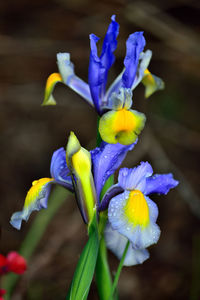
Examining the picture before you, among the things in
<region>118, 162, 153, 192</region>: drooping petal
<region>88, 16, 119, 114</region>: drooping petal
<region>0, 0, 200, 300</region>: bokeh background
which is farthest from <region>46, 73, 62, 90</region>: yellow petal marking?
<region>0, 0, 200, 300</region>: bokeh background

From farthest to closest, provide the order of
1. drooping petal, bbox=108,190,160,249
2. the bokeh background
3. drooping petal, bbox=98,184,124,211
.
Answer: the bokeh background
drooping petal, bbox=98,184,124,211
drooping petal, bbox=108,190,160,249

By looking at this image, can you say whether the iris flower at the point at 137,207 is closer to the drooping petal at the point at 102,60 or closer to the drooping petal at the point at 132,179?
the drooping petal at the point at 132,179

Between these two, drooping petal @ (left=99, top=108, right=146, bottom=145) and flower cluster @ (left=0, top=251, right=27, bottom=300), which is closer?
drooping petal @ (left=99, top=108, right=146, bottom=145)

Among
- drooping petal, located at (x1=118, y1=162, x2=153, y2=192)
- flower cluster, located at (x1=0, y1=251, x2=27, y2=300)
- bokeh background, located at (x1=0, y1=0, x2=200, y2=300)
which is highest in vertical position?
drooping petal, located at (x1=118, y1=162, x2=153, y2=192)

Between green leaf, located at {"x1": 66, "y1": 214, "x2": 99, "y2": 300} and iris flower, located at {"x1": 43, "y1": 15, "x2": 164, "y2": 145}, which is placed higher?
iris flower, located at {"x1": 43, "y1": 15, "x2": 164, "y2": 145}

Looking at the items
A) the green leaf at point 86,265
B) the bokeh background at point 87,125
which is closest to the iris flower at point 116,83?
the green leaf at point 86,265

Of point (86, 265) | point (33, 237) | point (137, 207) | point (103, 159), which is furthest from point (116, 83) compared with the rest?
point (33, 237)

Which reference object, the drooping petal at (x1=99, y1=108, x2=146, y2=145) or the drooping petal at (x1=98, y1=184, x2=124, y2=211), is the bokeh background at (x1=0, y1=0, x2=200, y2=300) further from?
the drooping petal at (x1=99, y1=108, x2=146, y2=145)

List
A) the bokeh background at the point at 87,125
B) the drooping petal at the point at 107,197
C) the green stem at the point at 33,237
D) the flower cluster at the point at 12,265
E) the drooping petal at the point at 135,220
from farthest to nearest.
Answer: the bokeh background at the point at 87,125, the green stem at the point at 33,237, the flower cluster at the point at 12,265, the drooping petal at the point at 107,197, the drooping petal at the point at 135,220
